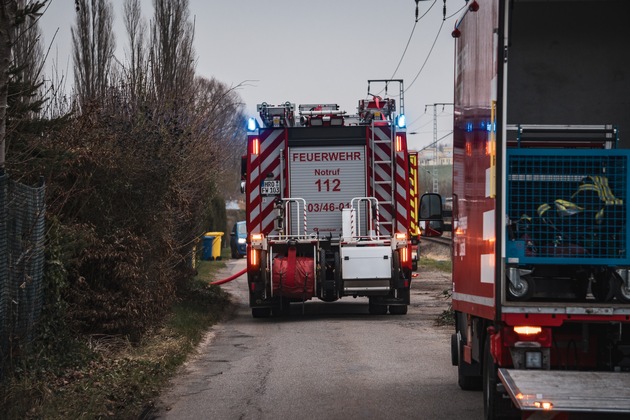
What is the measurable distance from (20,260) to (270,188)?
957cm

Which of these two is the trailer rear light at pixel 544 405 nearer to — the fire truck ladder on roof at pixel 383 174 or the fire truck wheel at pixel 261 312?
the fire truck ladder on roof at pixel 383 174

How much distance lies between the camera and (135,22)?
87.0ft

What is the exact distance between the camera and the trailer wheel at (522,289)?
7957 mm

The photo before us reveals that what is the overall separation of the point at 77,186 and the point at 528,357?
7092 millimetres

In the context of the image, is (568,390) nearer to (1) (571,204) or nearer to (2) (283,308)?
(1) (571,204)

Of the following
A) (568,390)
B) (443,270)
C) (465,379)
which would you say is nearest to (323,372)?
(465,379)

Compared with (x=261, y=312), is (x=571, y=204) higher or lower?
higher

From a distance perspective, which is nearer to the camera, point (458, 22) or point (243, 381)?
point (458, 22)

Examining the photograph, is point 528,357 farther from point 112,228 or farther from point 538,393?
point 112,228

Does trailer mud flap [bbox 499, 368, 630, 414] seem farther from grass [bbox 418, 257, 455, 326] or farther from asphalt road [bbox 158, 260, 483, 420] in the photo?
grass [bbox 418, 257, 455, 326]

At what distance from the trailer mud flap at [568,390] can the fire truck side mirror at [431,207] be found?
3867 mm

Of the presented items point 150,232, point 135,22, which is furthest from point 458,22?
point 135,22

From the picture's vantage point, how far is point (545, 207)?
8.38m

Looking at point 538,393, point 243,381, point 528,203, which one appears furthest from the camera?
point 243,381
